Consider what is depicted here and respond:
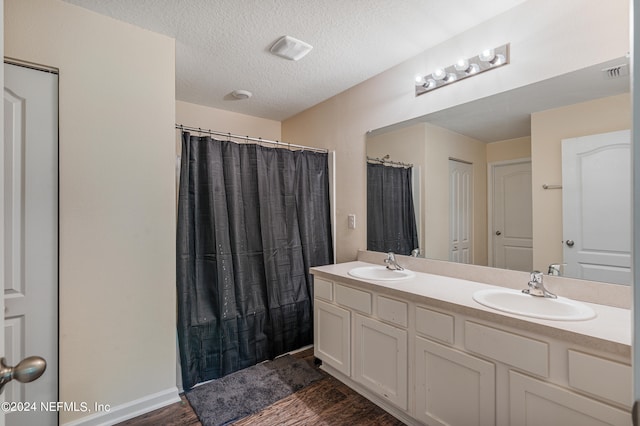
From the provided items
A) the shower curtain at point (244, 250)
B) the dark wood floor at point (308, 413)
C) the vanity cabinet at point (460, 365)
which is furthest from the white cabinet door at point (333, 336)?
the shower curtain at point (244, 250)

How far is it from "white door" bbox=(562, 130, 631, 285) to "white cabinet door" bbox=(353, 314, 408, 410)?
38.2 inches

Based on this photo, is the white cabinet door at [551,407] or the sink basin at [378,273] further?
the sink basin at [378,273]

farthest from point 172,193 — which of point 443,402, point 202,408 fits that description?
point 443,402

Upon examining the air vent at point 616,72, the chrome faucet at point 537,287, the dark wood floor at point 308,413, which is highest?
the air vent at point 616,72

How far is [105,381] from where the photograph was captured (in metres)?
1.74

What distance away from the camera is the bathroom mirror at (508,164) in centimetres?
150

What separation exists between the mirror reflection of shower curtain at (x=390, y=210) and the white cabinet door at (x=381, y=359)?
28.3 inches

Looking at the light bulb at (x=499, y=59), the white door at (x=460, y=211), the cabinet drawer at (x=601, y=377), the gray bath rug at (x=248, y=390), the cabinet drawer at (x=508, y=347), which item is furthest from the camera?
the white door at (x=460, y=211)

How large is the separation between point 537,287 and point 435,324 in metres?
0.55

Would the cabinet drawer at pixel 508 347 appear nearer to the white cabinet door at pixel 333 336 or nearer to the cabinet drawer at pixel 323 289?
the white cabinet door at pixel 333 336

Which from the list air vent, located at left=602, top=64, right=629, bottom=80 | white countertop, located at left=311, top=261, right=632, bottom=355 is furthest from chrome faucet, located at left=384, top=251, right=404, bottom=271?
air vent, located at left=602, top=64, right=629, bottom=80

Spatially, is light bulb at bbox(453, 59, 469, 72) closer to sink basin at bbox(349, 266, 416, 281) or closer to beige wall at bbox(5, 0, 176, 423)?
sink basin at bbox(349, 266, 416, 281)

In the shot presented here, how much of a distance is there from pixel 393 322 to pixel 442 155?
1191 mm

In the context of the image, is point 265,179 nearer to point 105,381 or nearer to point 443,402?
point 105,381
